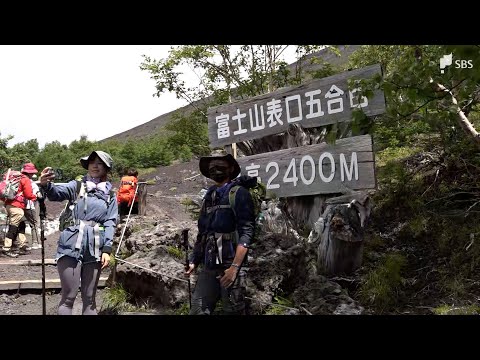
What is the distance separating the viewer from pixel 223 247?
3176mm

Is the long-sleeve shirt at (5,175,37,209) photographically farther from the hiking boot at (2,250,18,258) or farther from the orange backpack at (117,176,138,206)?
the orange backpack at (117,176,138,206)

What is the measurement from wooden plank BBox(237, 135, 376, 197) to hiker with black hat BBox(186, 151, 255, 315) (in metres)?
1.82

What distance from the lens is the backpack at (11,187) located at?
7.29 m

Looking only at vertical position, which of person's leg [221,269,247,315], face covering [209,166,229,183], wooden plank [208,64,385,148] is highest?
wooden plank [208,64,385,148]

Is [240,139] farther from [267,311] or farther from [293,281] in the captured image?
[267,311]

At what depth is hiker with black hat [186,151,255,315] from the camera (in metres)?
3.09

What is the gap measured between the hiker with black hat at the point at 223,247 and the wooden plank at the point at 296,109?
2.08m

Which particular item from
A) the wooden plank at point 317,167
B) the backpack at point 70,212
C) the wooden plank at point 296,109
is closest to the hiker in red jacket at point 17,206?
the wooden plank at point 296,109

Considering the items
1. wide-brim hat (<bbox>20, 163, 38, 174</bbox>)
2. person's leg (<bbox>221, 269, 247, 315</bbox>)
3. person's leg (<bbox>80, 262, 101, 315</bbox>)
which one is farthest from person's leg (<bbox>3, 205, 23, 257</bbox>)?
person's leg (<bbox>221, 269, 247, 315</bbox>)

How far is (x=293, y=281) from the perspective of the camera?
4664mm

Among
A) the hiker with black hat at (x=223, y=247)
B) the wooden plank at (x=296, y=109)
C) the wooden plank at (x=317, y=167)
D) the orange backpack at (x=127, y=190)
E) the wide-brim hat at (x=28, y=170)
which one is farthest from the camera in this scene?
the orange backpack at (x=127, y=190)

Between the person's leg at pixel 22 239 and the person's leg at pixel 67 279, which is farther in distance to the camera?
the person's leg at pixel 22 239

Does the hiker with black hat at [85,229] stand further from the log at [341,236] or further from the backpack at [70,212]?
the log at [341,236]
